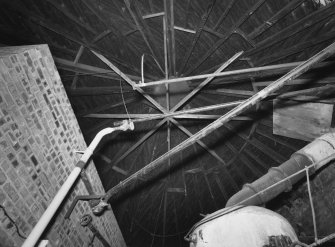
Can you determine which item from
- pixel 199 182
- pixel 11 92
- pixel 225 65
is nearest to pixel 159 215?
pixel 199 182

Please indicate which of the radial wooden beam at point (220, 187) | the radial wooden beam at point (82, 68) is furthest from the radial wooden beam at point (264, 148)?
the radial wooden beam at point (82, 68)

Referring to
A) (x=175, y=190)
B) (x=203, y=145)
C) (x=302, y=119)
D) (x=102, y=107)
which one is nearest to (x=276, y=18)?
(x=302, y=119)

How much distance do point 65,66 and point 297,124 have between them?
7.29 metres

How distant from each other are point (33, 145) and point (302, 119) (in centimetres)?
763

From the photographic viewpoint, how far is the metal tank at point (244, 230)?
5196 millimetres

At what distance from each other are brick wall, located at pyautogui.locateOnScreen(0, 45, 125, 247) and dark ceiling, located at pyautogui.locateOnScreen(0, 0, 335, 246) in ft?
5.55

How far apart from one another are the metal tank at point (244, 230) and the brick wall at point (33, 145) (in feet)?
9.43

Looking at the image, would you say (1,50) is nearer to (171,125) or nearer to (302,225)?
(171,125)

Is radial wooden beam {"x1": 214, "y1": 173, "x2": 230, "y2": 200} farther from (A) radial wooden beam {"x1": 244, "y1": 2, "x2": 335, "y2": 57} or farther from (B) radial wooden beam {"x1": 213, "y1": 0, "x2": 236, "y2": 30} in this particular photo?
(B) radial wooden beam {"x1": 213, "y1": 0, "x2": 236, "y2": 30}

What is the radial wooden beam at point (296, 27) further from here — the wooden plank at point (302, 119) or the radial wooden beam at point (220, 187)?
the radial wooden beam at point (220, 187)

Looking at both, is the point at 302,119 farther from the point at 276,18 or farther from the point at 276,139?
the point at 276,18

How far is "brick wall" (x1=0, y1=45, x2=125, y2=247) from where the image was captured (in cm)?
440

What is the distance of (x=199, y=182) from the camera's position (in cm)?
1204

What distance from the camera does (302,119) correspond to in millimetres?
8594
